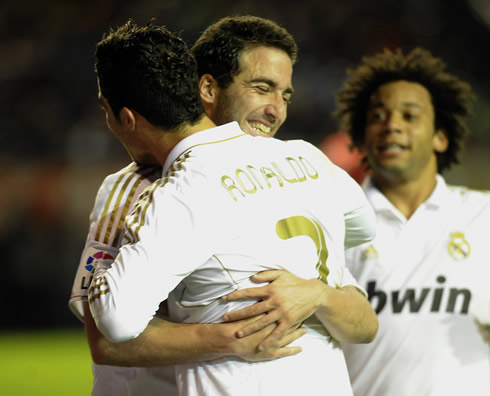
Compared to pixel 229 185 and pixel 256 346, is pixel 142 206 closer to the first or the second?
pixel 229 185

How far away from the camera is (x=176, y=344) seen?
1995mm

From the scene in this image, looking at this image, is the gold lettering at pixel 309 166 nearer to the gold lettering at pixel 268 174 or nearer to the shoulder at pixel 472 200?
the gold lettering at pixel 268 174

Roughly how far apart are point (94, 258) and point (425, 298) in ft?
5.95

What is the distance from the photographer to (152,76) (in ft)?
6.79

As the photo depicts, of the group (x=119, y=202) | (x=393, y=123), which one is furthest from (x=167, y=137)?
(x=393, y=123)

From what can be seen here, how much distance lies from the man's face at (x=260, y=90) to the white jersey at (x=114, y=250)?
17.7 inches

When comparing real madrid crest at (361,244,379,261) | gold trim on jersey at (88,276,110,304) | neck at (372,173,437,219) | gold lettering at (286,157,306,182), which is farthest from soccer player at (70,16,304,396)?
A: neck at (372,173,437,219)

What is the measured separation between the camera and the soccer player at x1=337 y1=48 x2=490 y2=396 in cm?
324

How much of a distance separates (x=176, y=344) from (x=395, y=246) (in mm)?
1777

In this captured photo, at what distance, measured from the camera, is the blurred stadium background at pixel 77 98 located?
893cm

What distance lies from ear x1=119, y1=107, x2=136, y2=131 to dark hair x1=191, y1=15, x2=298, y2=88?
0.58 meters

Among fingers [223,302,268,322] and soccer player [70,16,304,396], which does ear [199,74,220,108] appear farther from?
fingers [223,302,268,322]

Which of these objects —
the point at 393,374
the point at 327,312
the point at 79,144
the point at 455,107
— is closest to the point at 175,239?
the point at 327,312

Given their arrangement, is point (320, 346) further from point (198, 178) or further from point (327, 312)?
point (198, 178)
